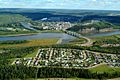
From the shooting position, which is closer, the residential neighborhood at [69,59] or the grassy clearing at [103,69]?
the grassy clearing at [103,69]

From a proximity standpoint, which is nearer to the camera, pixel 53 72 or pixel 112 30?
pixel 53 72

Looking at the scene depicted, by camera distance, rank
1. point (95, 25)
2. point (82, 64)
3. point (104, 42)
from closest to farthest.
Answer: point (82, 64)
point (104, 42)
point (95, 25)

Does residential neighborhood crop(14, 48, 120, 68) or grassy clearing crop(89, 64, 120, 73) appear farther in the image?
residential neighborhood crop(14, 48, 120, 68)

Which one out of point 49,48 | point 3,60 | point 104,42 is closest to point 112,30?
point 104,42

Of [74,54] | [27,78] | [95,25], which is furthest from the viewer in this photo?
[95,25]

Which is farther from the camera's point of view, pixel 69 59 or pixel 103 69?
pixel 69 59

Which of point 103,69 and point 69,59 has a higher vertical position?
point 103,69

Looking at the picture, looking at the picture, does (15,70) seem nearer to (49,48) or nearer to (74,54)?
(74,54)

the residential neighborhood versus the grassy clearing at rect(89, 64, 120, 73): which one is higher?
the grassy clearing at rect(89, 64, 120, 73)

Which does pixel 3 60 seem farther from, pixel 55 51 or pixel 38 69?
pixel 55 51

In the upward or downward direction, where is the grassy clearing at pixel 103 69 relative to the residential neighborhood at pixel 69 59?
upward
